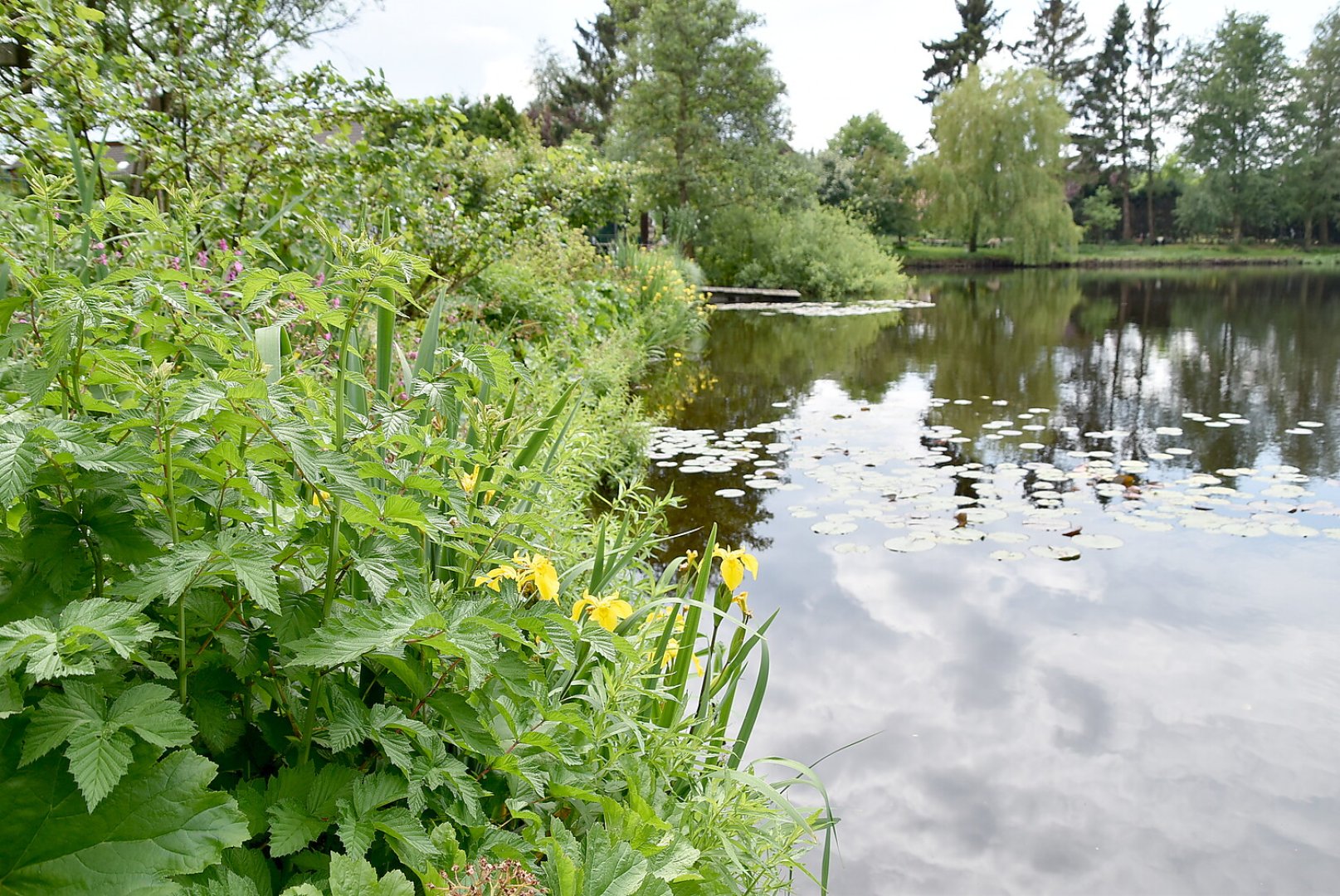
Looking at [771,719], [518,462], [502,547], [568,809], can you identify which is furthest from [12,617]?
[771,719]

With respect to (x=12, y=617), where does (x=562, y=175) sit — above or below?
above

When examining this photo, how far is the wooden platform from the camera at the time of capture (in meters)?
17.7

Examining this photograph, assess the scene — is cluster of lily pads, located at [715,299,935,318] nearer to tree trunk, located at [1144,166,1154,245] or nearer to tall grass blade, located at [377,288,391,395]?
tall grass blade, located at [377,288,391,395]

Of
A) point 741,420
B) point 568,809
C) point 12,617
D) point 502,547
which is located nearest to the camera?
point 12,617

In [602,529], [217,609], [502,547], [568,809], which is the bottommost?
[568,809]

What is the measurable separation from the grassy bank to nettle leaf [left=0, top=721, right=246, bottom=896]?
31187 mm

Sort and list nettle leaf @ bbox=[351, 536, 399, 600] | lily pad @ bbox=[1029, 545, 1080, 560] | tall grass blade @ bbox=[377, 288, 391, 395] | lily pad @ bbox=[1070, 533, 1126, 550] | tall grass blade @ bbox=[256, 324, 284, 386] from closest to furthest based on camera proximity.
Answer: nettle leaf @ bbox=[351, 536, 399, 600], tall grass blade @ bbox=[256, 324, 284, 386], tall grass blade @ bbox=[377, 288, 391, 395], lily pad @ bbox=[1029, 545, 1080, 560], lily pad @ bbox=[1070, 533, 1126, 550]

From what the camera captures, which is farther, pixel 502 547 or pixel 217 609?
pixel 502 547

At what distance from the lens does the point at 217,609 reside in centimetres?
96

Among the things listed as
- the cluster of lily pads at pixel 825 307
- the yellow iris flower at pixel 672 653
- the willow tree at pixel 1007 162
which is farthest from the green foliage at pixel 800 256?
the yellow iris flower at pixel 672 653

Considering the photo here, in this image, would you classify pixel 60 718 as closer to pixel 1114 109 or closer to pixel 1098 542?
pixel 1098 542

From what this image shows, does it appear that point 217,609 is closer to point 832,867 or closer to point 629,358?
point 832,867

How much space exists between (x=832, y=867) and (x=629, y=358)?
18.5ft

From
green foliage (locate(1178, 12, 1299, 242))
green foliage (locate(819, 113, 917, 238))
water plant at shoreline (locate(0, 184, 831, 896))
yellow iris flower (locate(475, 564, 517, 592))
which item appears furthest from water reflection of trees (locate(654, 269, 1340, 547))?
green foliage (locate(1178, 12, 1299, 242))
